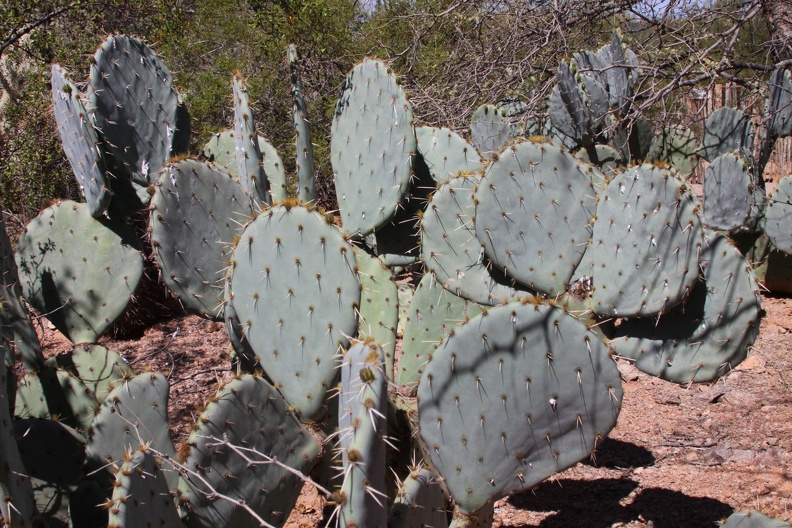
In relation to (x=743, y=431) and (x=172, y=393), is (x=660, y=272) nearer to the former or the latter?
(x=743, y=431)

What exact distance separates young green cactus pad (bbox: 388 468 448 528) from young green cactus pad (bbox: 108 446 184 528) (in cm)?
57

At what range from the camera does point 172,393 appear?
4457 millimetres

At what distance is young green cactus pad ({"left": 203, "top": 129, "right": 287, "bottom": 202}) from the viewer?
3.35 m

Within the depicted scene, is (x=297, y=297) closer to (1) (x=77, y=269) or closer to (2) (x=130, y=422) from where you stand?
(2) (x=130, y=422)

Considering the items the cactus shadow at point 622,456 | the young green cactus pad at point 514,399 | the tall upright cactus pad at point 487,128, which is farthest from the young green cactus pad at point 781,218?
the young green cactus pad at point 514,399

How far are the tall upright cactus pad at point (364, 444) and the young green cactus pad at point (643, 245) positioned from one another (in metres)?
1.29

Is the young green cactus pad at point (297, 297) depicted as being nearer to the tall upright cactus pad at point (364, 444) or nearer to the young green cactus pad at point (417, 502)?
the young green cactus pad at point (417, 502)

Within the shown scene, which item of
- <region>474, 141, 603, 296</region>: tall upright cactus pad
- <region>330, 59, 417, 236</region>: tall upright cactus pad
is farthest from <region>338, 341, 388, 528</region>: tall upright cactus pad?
<region>330, 59, 417, 236</region>: tall upright cactus pad

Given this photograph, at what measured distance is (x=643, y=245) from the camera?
2482mm

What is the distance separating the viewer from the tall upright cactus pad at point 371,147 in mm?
3203

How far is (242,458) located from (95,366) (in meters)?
1.03

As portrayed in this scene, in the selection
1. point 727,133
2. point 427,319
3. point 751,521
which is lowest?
point 751,521

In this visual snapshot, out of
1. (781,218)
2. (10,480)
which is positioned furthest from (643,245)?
(781,218)

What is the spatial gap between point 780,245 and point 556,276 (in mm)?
3491
